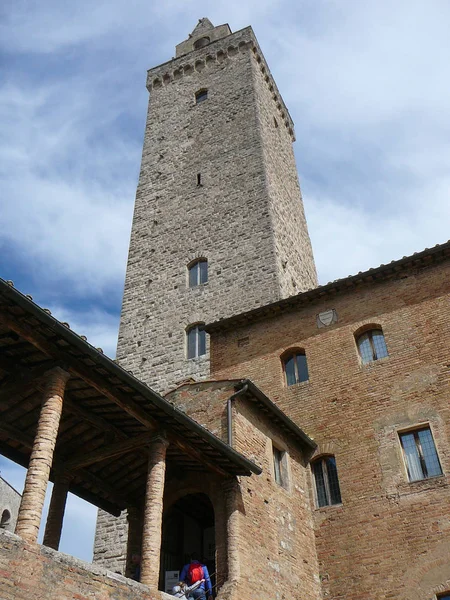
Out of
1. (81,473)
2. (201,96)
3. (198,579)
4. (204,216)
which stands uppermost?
(201,96)

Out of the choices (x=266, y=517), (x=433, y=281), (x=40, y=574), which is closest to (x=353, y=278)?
(x=433, y=281)

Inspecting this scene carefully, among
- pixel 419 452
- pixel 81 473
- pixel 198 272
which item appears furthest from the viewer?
pixel 198 272

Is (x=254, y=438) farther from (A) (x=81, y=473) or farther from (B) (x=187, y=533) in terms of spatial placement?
(A) (x=81, y=473)

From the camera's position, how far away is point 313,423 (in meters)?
15.5

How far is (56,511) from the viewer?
11.6 meters

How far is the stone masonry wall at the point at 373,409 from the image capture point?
12773 millimetres

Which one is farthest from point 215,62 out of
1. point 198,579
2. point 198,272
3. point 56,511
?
point 198,579

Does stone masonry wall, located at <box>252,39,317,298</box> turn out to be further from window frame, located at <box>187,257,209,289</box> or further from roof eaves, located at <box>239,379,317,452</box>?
roof eaves, located at <box>239,379,317,452</box>

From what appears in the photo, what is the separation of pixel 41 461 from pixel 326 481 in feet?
26.2

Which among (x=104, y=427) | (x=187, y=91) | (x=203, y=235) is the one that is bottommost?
(x=104, y=427)

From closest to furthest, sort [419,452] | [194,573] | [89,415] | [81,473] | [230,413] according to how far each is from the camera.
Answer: [89,415] → [194,573] → [81,473] → [230,413] → [419,452]

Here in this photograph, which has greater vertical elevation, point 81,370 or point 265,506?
point 81,370

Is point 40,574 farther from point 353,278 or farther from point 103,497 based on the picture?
point 353,278

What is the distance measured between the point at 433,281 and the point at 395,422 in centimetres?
393
